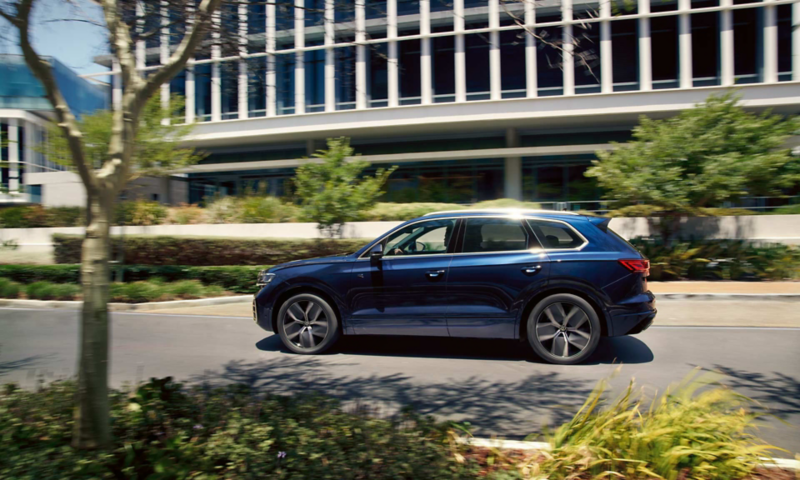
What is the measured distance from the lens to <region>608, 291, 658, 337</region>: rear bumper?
638 centimetres

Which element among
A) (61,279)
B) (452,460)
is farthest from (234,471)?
(61,279)

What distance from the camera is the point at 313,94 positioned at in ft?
95.5

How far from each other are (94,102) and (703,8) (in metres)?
24.3

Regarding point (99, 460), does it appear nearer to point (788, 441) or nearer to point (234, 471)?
point (234, 471)

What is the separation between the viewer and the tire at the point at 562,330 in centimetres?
647

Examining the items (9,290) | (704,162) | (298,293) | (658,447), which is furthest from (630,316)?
(9,290)

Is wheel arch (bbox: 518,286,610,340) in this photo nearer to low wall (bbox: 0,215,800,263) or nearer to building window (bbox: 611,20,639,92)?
low wall (bbox: 0,215,800,263)

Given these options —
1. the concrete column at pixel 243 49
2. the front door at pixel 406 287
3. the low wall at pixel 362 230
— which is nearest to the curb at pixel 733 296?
the low wall at pixel 362 230

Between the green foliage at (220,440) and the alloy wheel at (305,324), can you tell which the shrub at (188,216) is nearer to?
the alloy wheel at (305,324)

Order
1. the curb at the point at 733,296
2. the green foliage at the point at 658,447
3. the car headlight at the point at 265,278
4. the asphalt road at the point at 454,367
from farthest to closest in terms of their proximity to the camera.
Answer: the curb at the point at 733,296, the car headlight at the point at 265,278, the asphalt road at the point at 454,367, the green foliage at the point at 658,447

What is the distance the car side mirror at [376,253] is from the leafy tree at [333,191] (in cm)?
1128

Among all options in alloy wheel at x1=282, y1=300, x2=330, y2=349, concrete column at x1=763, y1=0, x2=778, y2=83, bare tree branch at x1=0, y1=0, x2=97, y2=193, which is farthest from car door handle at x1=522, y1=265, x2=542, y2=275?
concrete column at x1=763, y1=0, x2=778, y2=83

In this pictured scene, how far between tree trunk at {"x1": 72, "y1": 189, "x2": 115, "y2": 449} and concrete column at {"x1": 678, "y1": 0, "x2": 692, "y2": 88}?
25.8 metres

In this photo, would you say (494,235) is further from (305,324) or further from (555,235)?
(305,324)
